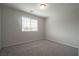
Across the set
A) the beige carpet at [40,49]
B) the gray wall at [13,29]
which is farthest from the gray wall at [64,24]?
the gray wall at [13,29]

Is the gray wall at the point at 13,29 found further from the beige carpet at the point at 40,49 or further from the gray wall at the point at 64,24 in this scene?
the gray wall at the point at 64,24

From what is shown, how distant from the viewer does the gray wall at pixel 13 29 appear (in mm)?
1572

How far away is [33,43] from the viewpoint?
5.61 ft

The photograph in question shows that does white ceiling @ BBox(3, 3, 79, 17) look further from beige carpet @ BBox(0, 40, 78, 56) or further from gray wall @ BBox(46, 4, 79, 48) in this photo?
beige carpet @ BBox(0, 40, 78, 56)

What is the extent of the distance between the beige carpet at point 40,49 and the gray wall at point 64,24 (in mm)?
130

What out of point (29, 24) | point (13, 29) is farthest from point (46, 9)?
point (13, 29)

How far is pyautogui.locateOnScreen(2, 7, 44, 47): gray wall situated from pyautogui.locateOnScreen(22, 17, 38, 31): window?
8cm

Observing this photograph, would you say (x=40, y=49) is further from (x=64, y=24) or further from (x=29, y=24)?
(x=64, y=24)

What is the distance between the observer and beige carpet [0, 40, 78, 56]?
1.61 meters

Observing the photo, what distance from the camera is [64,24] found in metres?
1.61

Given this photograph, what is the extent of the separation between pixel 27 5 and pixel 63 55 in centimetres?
150

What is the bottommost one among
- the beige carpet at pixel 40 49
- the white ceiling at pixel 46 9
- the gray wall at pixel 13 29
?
the beige carpet at pixel 40 49

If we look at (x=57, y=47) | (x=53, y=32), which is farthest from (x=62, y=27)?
(x=57, y=47)

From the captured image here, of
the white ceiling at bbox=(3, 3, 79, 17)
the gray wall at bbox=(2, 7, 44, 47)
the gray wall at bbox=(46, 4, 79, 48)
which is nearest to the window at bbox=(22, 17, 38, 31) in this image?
the gray wall at bbox=(2, 7, 44, 47)
